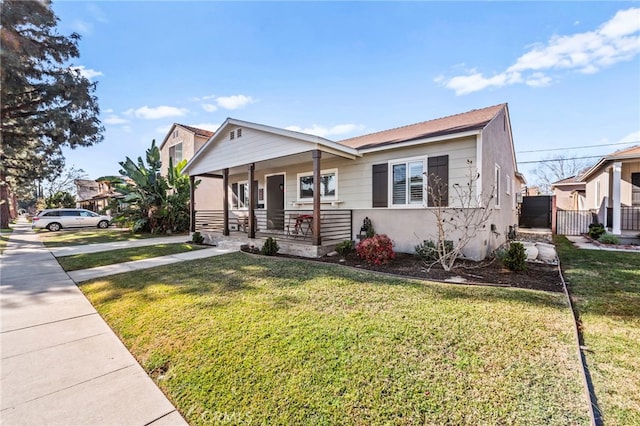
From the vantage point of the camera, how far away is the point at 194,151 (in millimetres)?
18547

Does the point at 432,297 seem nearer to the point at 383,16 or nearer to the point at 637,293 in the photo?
the point at 637,293

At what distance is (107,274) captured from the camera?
6.59 m

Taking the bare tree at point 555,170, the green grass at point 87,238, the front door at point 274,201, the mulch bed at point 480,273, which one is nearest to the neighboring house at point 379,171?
the front door at point 274,201

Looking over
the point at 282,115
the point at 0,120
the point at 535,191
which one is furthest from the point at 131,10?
the point at 535,191

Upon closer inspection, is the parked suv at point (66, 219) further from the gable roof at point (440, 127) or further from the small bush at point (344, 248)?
the small bush at point (344, 248)

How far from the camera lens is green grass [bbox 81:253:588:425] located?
2205mm

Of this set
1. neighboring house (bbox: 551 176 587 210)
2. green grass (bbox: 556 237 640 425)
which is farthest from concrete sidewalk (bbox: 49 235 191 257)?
neighboring house (bbox: 551 176 587 210)

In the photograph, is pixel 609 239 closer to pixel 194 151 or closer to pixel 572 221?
pixel 572 221

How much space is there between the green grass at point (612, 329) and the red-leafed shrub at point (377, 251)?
11.6ft

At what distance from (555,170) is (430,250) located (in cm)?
4806

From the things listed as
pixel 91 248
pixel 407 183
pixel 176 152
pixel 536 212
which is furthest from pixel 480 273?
pixel 176 152

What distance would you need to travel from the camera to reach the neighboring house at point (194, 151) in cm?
1811

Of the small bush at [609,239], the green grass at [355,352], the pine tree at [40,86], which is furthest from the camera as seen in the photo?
the pine tree at [40,86]

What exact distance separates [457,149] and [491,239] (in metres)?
3.18
